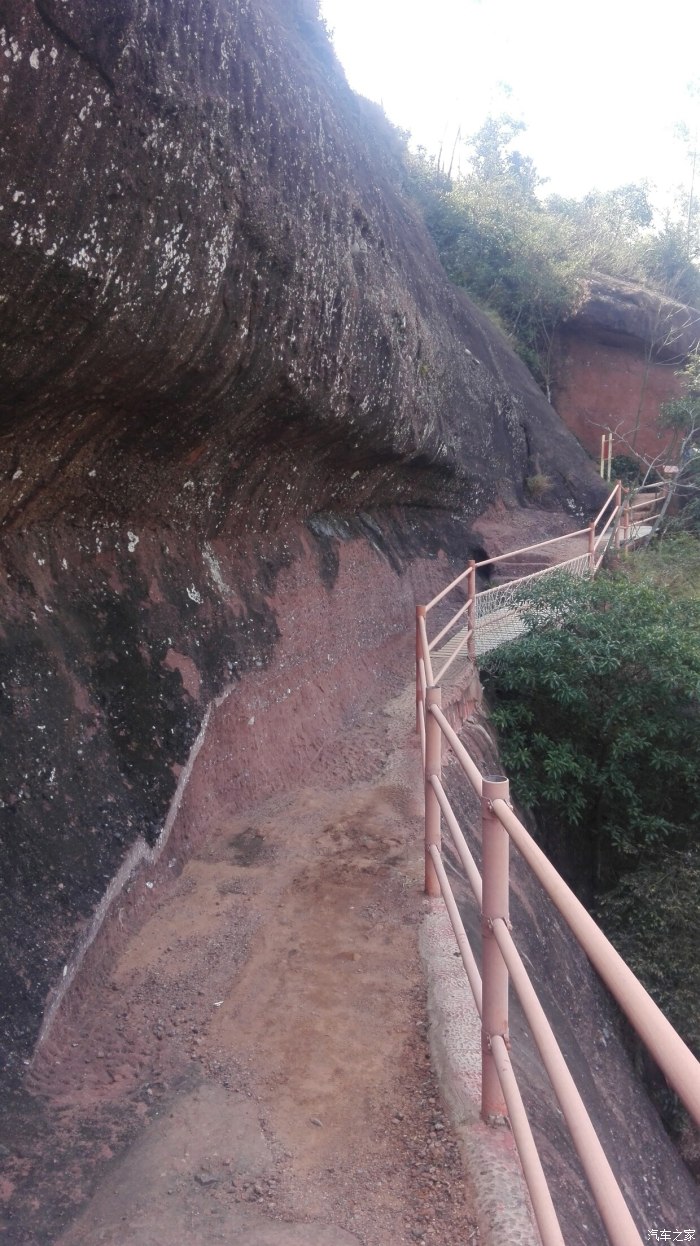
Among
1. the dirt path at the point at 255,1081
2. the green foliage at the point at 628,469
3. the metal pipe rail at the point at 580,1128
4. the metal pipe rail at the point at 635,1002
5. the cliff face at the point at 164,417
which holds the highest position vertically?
the cliff face at the point at 164,417

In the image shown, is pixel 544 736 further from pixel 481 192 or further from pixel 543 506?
pixel 481 192

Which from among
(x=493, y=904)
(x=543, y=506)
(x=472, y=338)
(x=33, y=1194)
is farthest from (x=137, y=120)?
(x=543, y=506)

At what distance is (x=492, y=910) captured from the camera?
2.23m

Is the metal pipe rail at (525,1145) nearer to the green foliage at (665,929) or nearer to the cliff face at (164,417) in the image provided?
the cliff face at (164,417)

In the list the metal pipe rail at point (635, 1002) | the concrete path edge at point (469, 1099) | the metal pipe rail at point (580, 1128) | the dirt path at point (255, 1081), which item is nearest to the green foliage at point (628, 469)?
the dirt path at point (255, 1081)

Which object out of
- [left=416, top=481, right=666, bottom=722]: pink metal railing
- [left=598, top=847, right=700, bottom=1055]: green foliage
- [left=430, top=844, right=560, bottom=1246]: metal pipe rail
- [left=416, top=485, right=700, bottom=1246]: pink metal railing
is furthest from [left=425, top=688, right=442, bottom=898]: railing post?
[left=598, top=847, right=700, bottom=1055]: green foliage

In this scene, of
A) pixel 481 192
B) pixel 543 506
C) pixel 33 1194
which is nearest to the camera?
pixel 33 1194

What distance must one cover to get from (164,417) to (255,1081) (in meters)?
3.72

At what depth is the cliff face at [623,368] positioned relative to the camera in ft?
67.7

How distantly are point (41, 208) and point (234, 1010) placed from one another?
11.1 ft

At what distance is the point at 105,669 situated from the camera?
15.2 ft

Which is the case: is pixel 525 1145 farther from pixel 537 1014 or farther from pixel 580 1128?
pixel 580 1128

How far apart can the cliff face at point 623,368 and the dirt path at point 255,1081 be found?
18.7m
